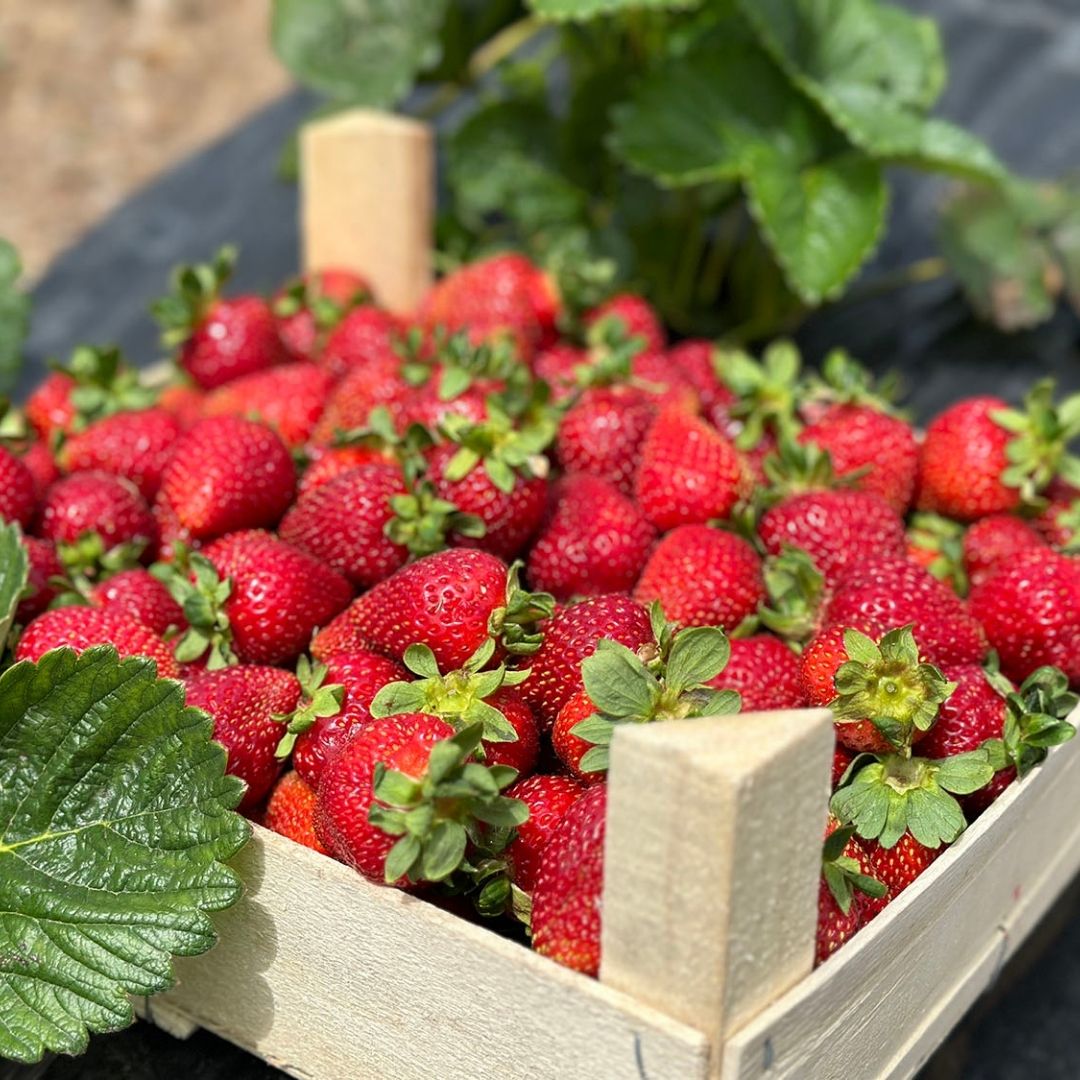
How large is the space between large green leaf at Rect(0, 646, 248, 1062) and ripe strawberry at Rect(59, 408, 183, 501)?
352 millimetres

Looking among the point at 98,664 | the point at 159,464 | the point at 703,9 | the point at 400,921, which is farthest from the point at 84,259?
the point at 400,921

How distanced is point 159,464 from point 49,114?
3106mm

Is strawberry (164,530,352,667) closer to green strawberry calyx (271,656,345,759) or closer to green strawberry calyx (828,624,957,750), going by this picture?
green strawberry calyx (271,656,345,759)

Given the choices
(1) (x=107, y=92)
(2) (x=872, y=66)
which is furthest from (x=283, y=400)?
(1) (x=107, y=92)

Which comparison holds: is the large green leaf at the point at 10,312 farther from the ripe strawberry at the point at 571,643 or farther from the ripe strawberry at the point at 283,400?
the ripe strawberry at the point at 571,643

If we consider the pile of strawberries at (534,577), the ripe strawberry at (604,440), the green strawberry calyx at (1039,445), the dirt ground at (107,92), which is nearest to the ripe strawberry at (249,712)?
the pile of strawberries at (534,577)

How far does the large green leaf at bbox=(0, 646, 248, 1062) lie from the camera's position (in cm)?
77

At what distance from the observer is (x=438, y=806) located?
0.72 meters

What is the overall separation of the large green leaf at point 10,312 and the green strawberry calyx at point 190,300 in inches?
6.6

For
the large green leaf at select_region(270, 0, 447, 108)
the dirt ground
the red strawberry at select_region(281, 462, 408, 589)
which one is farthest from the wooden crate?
the dirt ground

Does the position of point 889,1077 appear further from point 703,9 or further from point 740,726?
point 703,9

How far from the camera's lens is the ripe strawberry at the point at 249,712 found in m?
0.84

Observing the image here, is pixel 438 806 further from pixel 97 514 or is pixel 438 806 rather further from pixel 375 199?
pixel 375 199

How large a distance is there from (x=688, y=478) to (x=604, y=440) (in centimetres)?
9
